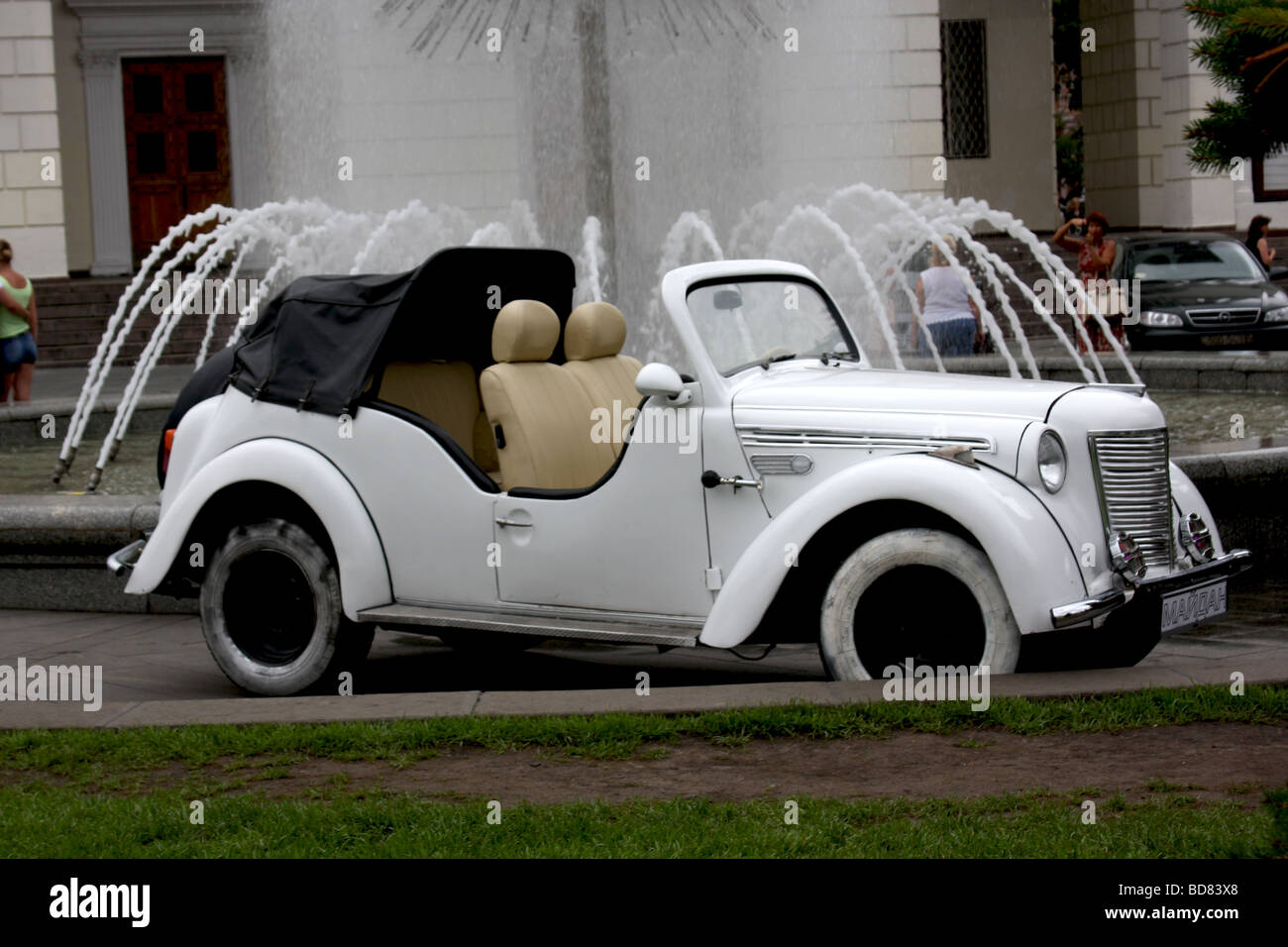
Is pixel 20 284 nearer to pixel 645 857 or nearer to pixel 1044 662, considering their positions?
pixel 1044 662

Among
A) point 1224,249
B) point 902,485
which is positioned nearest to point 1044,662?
point 902,485

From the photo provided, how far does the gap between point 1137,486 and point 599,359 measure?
2.17m

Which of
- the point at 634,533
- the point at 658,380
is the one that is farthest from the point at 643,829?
the point at 658,380

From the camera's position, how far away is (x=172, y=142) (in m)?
29.3

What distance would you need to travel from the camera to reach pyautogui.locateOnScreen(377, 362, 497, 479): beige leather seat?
6.98 m

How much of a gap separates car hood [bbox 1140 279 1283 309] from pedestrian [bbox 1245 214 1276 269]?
229cm

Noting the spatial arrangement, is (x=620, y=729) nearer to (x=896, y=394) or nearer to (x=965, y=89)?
(x=896, y=394)

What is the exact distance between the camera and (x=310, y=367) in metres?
6.70

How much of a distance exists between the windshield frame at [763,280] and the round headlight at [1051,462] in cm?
117

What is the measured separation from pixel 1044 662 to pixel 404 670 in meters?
2.65

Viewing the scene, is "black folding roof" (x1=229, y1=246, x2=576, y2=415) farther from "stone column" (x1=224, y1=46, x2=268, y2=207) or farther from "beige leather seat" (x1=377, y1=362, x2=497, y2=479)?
"stone column" (x1=224, y1=46, x2=268, y2=207)

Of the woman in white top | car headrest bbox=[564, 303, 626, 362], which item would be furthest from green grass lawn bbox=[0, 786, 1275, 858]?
the woman in white top

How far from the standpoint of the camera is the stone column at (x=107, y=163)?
1115 inches

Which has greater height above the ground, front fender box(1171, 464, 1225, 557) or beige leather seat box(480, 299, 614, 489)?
beige leather seat box(480, 299, 614, 489)
